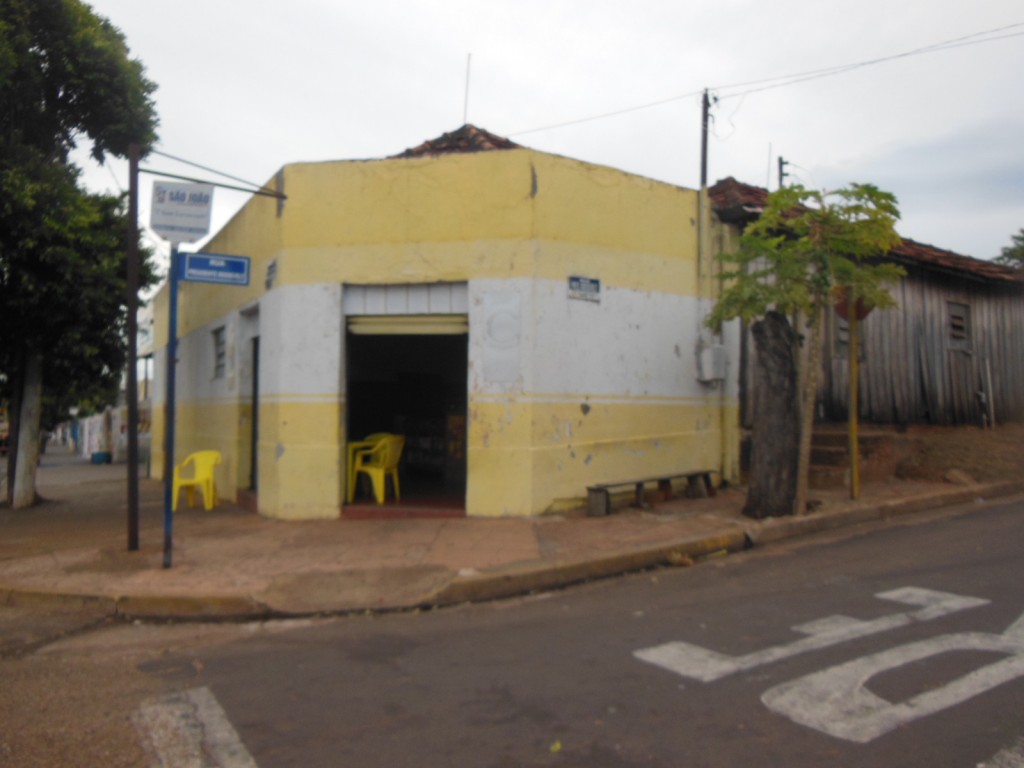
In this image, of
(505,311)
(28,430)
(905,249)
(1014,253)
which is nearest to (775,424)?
(505,311)

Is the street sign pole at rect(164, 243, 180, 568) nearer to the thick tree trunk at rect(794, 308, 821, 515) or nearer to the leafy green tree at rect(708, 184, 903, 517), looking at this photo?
the leafy green tree at rect(708, 184, 903, 517)

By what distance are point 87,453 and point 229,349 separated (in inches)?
1328

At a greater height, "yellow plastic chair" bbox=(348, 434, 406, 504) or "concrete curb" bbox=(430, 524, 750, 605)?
"yellow plastic chair" bbox=(348, 434, 406, 504)

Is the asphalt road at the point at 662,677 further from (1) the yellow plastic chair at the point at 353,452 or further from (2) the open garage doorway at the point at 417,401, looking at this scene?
(2) the open garage doorway at the point at 417,401

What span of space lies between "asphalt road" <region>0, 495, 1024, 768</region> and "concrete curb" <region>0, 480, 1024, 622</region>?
0.21 meters

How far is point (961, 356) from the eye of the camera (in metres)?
15.0

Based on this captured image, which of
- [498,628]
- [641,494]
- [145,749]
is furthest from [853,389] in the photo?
[145,749]

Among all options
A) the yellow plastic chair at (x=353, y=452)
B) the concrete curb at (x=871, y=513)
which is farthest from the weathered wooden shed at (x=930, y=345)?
the yellow plastic chair at (x=353, y=452)

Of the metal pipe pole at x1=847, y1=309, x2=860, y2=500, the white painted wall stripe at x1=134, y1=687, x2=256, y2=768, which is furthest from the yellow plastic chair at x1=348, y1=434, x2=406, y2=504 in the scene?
the metal pipe pole at x1=847, y1=309, x2=860, y2=500

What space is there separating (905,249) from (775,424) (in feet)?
22.1

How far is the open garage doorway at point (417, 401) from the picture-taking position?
12273 millimetres

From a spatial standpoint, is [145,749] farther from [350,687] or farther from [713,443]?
[713,443]

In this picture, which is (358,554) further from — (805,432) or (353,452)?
(805,432)

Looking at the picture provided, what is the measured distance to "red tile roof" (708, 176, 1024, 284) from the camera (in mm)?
11398
